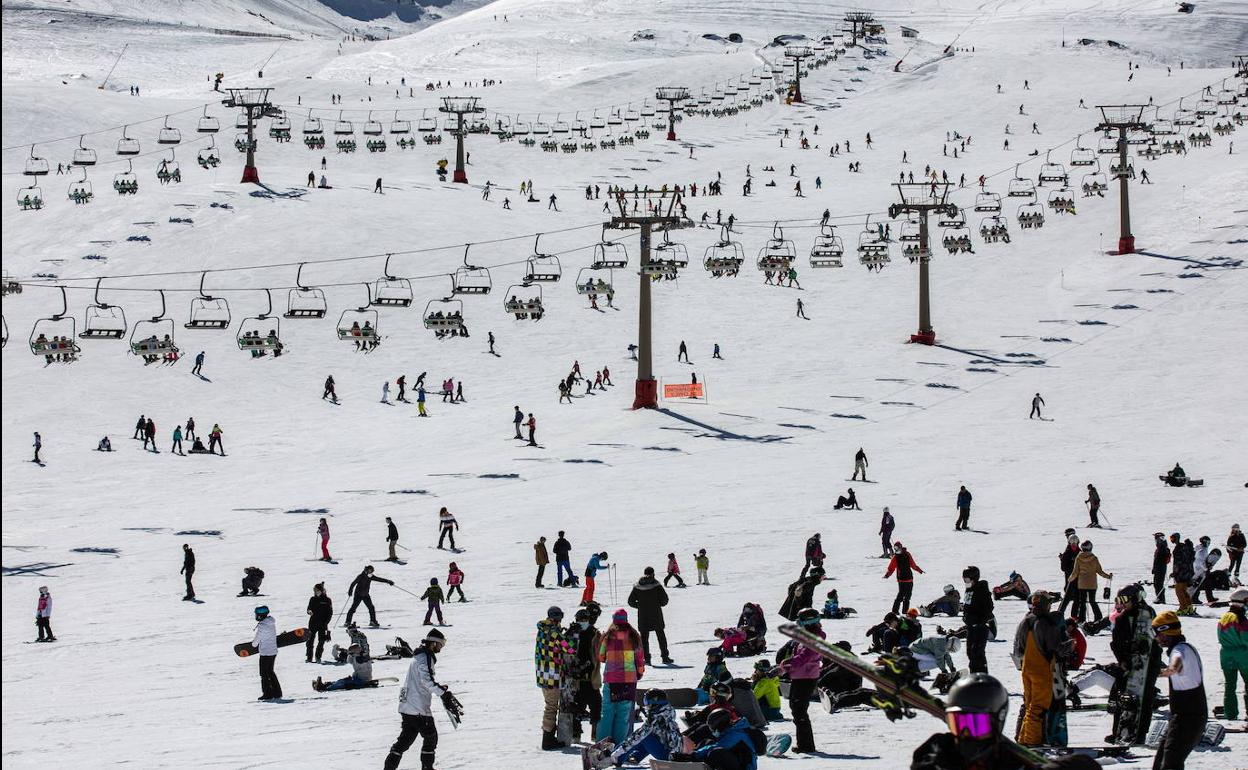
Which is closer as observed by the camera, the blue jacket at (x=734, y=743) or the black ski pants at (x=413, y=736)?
the blue jacket at (x=734, y=743)

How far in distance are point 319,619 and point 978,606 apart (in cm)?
800

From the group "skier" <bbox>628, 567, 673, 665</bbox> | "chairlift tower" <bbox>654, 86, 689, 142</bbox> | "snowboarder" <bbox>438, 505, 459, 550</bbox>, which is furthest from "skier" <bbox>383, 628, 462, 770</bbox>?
"chairlift tower" <bbox>654, 86, 689, 142</bbox>

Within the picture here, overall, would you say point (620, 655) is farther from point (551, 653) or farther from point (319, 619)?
point (319, 619)

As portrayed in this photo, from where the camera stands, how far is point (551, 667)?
484 inches

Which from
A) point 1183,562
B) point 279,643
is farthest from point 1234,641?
point 1183,562

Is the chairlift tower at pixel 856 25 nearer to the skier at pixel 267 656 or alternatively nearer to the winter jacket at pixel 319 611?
the winter jacket at pixel 319 611

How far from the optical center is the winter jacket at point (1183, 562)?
20.8 m

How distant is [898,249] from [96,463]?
122ft

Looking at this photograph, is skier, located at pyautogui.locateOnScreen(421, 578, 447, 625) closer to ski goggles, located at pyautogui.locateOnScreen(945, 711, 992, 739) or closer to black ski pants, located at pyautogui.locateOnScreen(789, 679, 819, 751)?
black ski pants, located at pyautogui.locateOnScreen(789, 679, 819, 751)

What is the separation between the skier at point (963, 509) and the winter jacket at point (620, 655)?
16.8 m

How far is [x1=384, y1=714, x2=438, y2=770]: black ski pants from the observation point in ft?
37.1

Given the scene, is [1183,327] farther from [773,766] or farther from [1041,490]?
[773,766]

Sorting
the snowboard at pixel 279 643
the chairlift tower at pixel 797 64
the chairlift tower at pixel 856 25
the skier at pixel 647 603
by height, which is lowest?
the snowboard at pixel 279 643

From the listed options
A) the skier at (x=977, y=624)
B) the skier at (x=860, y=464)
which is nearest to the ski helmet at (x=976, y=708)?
the skier at (x=977, y=624)
